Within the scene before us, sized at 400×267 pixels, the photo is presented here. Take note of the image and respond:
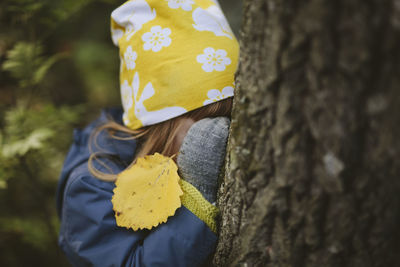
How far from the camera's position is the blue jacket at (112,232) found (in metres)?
0.99

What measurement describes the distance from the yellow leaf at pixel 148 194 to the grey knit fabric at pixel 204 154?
65mm

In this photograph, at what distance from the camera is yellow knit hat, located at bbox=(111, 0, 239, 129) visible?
1068mm

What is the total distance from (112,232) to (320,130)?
3.17ft

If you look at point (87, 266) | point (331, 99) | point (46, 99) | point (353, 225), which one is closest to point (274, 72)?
point (331, 99)

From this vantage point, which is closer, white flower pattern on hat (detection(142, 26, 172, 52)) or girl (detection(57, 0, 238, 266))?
girl (detection(57, 0, 238, 266))

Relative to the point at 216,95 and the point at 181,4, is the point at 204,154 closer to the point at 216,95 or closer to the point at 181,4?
the point at 216,95

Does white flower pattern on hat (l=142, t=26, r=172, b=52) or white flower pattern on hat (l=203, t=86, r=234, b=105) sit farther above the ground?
white flower pattern on hat (l=142, t=26, r=172, b=52)

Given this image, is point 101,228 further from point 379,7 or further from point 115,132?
point 379,7

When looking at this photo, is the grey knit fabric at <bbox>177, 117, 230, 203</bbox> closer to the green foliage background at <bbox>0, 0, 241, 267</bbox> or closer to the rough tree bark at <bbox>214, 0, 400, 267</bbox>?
the rough tree bark at <bbox>214, 0, 400, 267</bbox>

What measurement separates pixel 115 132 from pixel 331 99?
44.6 inches

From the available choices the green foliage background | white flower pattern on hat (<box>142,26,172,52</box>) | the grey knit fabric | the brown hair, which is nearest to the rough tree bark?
the grey knit fabric

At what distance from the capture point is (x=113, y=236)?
1.11 meters

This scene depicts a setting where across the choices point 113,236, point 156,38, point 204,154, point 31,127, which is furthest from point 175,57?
point 31,127

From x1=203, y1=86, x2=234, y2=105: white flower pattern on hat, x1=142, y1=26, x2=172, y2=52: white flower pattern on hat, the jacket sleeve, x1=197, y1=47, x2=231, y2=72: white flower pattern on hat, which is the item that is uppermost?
x1=142, y1=26, x2=172, y2=52: white flower pattern on hat
